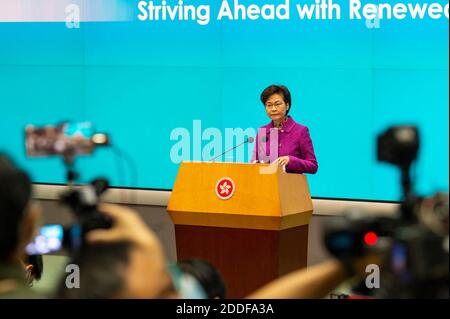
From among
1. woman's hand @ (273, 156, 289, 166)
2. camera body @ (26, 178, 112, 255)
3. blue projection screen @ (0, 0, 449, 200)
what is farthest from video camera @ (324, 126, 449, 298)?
blue projection screen @ (0, 0, 449, 200)

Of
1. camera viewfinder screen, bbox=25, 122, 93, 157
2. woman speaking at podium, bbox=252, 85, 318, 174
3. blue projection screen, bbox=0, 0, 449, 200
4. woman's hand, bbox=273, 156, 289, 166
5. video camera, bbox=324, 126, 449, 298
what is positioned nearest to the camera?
video camera, bbox=324, 126, 449, 298

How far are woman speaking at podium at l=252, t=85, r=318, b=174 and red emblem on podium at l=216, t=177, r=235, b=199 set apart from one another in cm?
21

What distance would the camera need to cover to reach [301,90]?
7152mm

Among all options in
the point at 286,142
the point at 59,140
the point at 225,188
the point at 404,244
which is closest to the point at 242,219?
the point at 225,188

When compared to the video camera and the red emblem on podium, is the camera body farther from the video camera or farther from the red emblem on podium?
the red emblem on podium

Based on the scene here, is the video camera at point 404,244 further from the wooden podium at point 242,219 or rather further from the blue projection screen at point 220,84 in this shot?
the blue projection screen at point 220,84

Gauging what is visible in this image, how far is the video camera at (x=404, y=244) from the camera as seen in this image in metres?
2.19

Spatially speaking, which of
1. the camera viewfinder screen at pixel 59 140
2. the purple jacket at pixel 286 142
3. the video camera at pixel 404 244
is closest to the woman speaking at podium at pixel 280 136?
the purple jacket at pixel 286 142

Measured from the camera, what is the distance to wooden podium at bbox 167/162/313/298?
16.3ft

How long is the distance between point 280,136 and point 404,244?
301cm

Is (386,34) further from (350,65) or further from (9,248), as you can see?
(9,248)

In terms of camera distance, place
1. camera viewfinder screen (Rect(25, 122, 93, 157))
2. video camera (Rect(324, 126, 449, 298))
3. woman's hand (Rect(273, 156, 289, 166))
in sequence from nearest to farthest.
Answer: video camera (Rect(324, 126, 449, 298))
camera viewfinder screen (Rect(25, 122, 93, 157))
woman's hand (Rect(273, 156, 289, 166))

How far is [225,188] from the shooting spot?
5.07 meters

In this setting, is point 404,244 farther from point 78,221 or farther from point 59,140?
point 59,140
